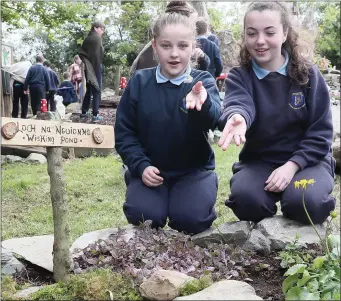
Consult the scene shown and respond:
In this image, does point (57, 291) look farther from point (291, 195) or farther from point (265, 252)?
point (291, 195)

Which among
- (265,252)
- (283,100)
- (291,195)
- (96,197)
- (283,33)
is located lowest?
(96,197)

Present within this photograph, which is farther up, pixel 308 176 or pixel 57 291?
pixel 308 176

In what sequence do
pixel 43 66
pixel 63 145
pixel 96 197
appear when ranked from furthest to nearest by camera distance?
pixel 43 66
pixel 96 197
pixel 63 145

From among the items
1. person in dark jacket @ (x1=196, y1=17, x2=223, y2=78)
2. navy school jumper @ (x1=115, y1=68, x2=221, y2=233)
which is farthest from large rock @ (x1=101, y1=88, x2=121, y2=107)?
navy school jumper @ (x1=115, y1=68, x2=221, y2=233)

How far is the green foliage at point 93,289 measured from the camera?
1973 millimetres

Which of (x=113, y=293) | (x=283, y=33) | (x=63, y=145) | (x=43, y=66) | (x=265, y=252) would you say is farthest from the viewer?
(x=43, y=66)

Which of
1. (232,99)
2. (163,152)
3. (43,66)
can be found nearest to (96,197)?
(163,152)

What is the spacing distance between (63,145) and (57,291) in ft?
2.04

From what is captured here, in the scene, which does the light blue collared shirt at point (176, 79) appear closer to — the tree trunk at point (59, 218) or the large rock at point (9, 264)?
the tree trunk at point (59, 218)

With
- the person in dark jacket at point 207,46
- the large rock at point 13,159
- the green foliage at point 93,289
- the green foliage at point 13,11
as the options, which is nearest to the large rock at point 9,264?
the green foliage at point 93,289

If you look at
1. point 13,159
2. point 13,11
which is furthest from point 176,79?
point 13,11

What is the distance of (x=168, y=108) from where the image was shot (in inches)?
114

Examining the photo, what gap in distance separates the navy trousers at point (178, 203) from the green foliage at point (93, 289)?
0.76m

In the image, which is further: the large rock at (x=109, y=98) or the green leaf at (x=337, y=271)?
the large rock at (x=109, y=98)
